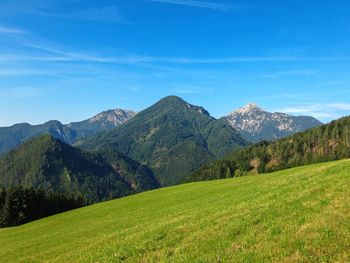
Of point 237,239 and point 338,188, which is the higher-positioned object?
point 338,188

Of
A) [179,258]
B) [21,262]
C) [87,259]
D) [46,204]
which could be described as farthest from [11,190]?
[179,258]

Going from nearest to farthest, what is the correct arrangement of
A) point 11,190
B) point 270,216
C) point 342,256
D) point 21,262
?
point 342,256 < point 270,216 < point 21,262 < point 11,190

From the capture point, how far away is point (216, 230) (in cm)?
2052

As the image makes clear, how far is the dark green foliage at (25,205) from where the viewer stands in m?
117

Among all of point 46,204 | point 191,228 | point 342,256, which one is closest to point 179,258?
point 191,228

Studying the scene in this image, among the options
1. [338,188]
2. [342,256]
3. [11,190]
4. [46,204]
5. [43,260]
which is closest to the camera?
[342,256]

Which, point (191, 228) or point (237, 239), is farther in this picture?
point (191, 228)

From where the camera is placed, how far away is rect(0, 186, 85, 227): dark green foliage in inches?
4609

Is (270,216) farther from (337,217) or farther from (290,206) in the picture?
(337,217)

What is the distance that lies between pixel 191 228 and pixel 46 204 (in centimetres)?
12641

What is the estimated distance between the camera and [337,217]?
683 inches

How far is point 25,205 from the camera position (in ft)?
401

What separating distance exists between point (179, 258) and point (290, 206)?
294 inches

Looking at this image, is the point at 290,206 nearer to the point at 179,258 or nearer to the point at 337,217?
the point at 337,217
